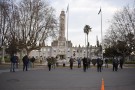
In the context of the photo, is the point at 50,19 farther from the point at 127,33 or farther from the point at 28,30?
the point at 127,33

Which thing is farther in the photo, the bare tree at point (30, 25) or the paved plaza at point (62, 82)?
the bare tree at point (30, 25)

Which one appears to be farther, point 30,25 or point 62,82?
point 30,25

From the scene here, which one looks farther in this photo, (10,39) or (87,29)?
(87,29)

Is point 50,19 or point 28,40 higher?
point 50,19

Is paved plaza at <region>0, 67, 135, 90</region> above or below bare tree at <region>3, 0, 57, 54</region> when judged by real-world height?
below

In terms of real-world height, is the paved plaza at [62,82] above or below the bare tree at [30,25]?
below

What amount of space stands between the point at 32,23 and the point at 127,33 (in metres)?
20.6

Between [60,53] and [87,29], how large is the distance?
1362 inches

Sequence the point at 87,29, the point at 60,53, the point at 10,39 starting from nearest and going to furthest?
the point at 10,39 → the point at 87,29 → the point at 60,53

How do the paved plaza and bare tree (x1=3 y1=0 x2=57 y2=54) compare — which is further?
bare tree (x1=3 y1=0 x2=57 y2=54)

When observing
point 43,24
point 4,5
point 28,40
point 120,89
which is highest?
point 4,5

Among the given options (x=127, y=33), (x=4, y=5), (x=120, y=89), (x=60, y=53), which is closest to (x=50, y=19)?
(x=4, y=5)

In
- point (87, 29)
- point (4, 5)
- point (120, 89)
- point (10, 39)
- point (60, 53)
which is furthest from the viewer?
point (60, 53)

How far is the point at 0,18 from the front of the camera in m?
51.7
